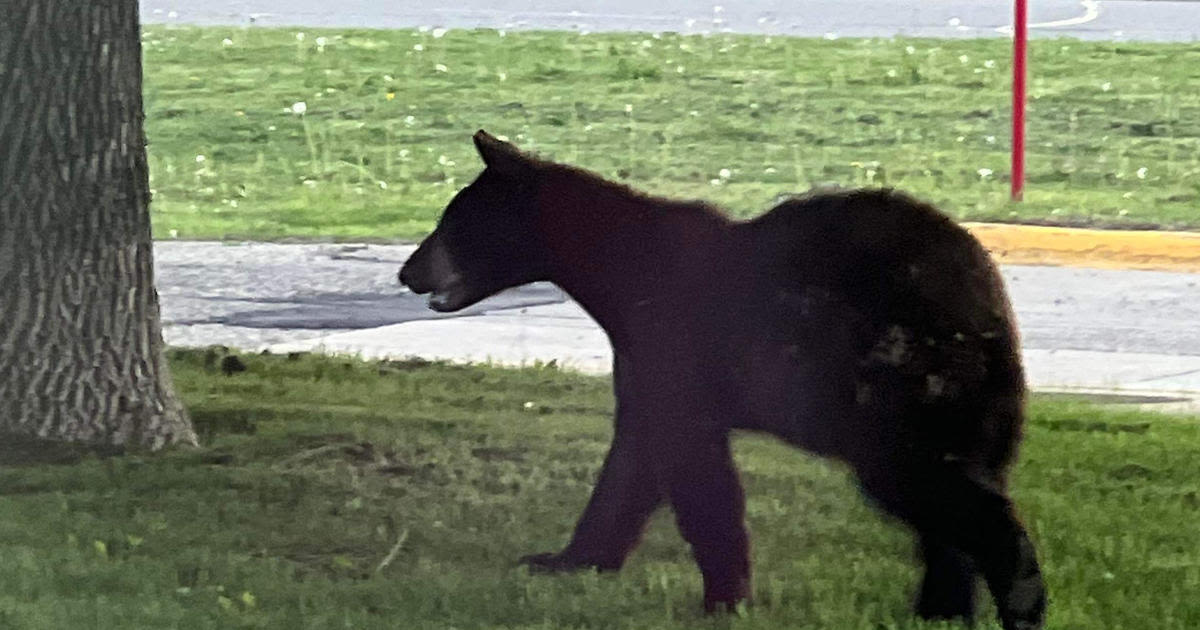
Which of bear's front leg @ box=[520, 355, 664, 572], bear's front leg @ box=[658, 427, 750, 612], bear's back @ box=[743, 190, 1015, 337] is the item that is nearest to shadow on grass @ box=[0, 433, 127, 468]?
bear's front leg @ box=[520, 355, 664, 572]

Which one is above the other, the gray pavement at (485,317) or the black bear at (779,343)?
the black bear at (779,343)

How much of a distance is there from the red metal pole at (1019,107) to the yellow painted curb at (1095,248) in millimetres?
894

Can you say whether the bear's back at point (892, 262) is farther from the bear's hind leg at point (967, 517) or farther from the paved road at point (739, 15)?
the paved road at point (739, 15)

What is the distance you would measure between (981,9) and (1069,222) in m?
11.3

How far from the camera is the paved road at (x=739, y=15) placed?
2005 cm

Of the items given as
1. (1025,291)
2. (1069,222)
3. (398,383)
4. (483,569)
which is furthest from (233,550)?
(1069,222)

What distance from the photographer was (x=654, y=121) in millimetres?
14875

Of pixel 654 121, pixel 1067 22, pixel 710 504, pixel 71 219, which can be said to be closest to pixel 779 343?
pixel 710 504

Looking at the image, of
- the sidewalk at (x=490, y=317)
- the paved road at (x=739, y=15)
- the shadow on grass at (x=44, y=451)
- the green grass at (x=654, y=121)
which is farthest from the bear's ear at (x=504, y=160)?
the paved road at (x=739, y=15)

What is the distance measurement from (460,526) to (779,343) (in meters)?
1.50

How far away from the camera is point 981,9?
72.8ft

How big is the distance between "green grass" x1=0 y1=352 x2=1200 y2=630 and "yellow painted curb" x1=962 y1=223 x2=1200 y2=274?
3.38 metres

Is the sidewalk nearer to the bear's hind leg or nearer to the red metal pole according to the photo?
the red metal pole

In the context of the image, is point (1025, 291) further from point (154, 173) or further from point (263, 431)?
point (154, 173)
